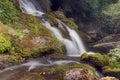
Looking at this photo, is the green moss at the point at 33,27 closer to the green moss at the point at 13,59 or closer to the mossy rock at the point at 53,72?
the green moss at the point at 13,59

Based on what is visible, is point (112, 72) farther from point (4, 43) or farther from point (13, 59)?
point (4, 43)

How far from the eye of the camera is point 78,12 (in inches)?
1185

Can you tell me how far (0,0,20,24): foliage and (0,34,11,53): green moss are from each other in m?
1.75

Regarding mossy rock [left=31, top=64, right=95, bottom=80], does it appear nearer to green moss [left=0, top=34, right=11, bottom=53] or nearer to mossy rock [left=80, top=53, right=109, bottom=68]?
green moss [left=0, top=34, right=11, bottom=53]

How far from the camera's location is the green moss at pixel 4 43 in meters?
15.4

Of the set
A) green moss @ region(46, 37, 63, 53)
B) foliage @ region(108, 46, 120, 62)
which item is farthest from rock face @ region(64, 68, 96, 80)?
foliage @ region(108, 46, 120, 62)

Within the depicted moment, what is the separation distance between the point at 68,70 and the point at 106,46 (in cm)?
963

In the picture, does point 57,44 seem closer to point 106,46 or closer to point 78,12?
point 106,46

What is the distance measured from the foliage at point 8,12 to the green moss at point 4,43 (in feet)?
5.73

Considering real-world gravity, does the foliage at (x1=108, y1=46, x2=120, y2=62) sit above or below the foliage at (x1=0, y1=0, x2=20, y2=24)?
below

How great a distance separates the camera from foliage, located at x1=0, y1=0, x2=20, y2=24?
1784cm

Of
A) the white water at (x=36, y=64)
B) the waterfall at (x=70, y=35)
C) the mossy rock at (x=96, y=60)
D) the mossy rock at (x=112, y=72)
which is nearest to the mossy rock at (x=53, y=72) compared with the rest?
the white water at (x=36, y=64)

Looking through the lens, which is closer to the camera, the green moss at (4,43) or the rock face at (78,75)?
the rock face at (78,75)

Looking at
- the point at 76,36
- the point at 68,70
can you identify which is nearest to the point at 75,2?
the point at 76,36
